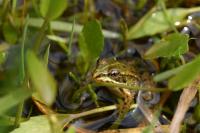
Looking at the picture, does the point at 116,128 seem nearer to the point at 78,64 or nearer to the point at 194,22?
the point at 78,64

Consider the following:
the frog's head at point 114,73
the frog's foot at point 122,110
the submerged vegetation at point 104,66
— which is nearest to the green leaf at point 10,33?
the submerged vegetation at point 104,66

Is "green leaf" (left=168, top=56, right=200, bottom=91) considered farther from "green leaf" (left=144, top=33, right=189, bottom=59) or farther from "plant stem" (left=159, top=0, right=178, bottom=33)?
"plant stem" (left=159, top=0, right=178, bottom=33)

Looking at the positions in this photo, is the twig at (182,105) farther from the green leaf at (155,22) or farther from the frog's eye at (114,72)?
the green leaf at (155,22)

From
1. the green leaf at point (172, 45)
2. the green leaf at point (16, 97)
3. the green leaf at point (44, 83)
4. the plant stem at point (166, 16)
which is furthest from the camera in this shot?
the plant stem at point (166, 16)

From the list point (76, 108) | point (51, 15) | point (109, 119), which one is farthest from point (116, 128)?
point (51, 15)

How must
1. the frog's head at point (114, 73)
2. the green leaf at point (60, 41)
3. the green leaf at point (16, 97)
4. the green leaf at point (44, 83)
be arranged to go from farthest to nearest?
the green leaf at point (60, 41) < the frog's head at point (114, 73) < the green leaf at point (16, 97) < the green leaf at point (44, 83)

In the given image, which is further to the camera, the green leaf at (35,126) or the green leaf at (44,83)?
the green leaf at (35,126)

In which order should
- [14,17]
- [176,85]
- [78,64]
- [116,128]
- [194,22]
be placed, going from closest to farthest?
[176,85] → [116,128] → [78,64] → [14,17] → [194,22]
